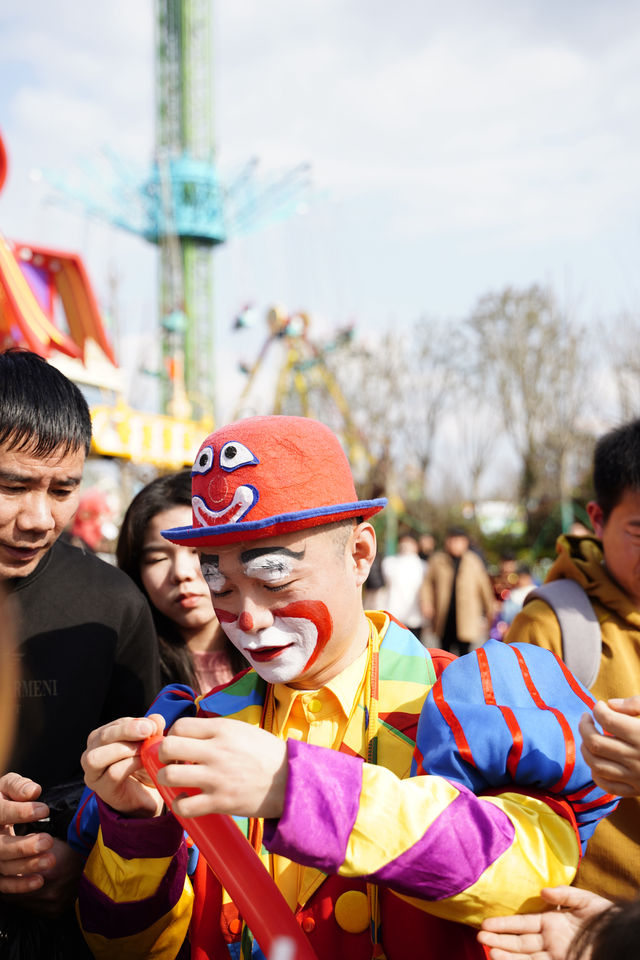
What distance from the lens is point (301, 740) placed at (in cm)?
168

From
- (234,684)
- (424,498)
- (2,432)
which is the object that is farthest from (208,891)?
(424,498)

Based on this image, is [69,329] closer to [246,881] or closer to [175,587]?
[175,587]

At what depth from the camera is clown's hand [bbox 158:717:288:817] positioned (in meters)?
1.20

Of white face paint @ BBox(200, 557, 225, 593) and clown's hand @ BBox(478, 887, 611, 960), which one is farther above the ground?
white face paint @ BBox(200, 557, 225, 593)

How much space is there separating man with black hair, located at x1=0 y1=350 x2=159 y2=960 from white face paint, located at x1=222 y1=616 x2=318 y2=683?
1.65 ft

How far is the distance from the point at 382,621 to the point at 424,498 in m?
23.5

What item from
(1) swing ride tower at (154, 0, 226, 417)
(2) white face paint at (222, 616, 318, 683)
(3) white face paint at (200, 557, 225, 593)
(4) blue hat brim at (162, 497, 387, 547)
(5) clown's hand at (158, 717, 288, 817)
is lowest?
(5) clown's hand at (158, 717, 288, 817)

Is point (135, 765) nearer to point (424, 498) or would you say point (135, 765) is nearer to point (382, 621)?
point (382, 621)

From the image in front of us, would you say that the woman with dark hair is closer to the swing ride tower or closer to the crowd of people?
the crowd of people

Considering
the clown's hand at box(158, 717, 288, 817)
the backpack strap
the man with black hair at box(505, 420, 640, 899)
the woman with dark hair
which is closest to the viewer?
the clown's hand at box(158, 717, 288, 817)

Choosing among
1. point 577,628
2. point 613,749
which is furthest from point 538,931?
point 577,628

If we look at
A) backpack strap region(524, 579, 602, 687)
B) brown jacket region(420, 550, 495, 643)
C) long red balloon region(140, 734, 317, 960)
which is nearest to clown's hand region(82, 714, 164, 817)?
long red balloon region(140, 734, 317, 960)

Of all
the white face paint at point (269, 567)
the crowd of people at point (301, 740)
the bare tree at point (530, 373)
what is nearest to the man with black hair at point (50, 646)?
the crowd of people at point (301, 740)

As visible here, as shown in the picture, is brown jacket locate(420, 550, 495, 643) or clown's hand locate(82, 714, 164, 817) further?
brown jacket locate(420, 550, 495, 643)
